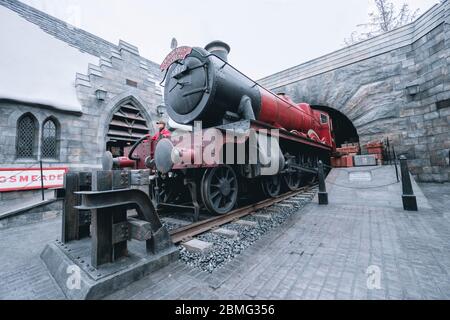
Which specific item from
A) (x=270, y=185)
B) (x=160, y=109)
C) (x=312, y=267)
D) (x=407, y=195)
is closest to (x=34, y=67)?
(x=160, y=109)

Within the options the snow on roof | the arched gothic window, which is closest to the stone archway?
the snow on roof

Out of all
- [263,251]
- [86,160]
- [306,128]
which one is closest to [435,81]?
[306,128]

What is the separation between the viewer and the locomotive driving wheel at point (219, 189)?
3.47m

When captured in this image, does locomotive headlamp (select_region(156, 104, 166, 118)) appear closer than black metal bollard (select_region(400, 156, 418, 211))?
No

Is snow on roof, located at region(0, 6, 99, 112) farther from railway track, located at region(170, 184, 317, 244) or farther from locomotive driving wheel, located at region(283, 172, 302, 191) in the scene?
locomotive driving wheel, located at region(283, 172, 302, 191)

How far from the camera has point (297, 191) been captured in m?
6.23

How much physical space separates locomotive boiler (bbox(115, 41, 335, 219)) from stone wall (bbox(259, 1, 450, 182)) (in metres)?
6.25

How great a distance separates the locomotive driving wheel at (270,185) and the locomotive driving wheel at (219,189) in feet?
4.12

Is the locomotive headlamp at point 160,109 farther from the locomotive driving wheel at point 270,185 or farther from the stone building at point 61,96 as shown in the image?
the locomotive driving wheel at point 270,185

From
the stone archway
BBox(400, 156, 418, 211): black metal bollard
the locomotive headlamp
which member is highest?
the locomotive headlamp

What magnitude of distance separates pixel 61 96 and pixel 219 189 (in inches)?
259

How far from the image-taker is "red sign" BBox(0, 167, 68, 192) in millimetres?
5382

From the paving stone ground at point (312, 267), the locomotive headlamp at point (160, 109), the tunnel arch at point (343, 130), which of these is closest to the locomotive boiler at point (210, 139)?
the paving stone ground at point (312, 267)

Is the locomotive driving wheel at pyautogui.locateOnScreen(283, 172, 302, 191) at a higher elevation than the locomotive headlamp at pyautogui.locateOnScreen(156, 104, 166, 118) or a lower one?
lower
